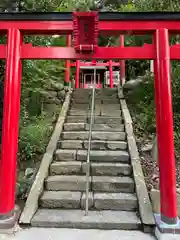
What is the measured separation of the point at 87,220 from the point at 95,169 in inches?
41.8

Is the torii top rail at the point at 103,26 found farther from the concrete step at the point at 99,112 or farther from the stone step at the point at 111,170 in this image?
the concrete step at the point at 99,112

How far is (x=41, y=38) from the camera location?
546 cm

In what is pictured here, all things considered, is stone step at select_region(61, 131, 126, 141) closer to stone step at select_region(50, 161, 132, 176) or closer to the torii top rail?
stone step at select_region(50, 161, 132, 176)

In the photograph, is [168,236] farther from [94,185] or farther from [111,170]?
[111,170]

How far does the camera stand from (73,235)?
9.63 feet

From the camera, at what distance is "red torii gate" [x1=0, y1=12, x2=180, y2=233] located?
10.0 feet

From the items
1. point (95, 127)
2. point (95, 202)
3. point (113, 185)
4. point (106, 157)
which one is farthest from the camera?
point (95, 127)

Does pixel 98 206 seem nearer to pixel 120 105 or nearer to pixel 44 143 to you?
pixel 44 143

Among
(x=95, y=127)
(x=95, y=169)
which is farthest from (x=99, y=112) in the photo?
(x=95, y=169)

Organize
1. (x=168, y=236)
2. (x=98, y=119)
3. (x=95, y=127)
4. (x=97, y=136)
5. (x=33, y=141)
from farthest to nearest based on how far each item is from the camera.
Answer: (x=98, y=119), (x=95, y=127), (x=97, y=136), (x=33, y=141), (x=168, y=236)

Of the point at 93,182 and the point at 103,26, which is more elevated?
the point at 103,26

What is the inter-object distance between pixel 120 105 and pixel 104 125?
127 cm

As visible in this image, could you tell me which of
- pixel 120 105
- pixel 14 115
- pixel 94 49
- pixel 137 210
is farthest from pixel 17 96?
pixel 120 105

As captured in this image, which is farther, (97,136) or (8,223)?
(97,136)
